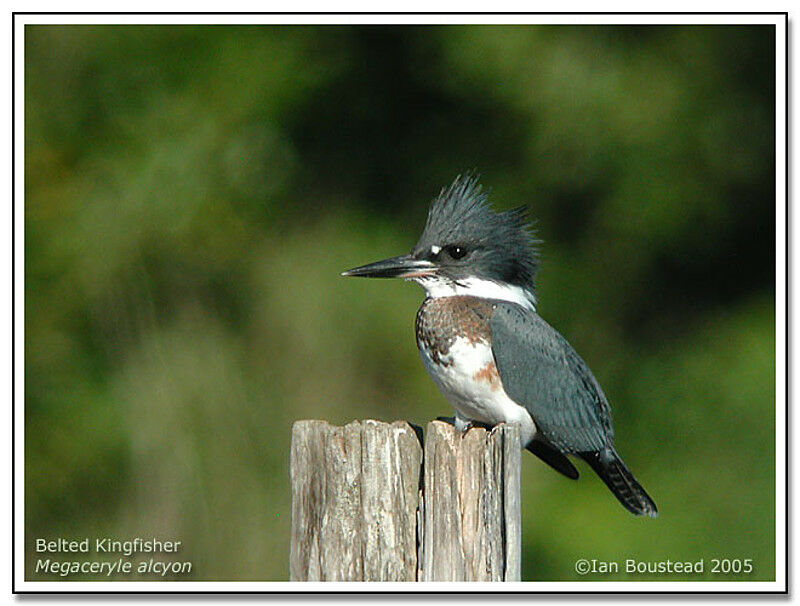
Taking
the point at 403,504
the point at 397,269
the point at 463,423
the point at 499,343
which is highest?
the point at 397,269

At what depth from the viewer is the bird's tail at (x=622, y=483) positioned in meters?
3.92

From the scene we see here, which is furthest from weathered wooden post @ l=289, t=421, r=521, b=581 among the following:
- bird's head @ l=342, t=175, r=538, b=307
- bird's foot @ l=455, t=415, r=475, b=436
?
bird's head @ l=342, t=175, r=538, b=307

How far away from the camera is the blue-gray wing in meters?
3.80

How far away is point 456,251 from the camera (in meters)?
4.07

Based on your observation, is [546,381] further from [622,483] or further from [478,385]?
[622,483]

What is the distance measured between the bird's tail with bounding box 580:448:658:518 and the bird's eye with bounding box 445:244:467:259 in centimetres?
80


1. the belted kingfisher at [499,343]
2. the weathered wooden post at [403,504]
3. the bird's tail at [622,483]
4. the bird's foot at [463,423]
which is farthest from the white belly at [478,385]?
the weathered wooden post at [403,504]

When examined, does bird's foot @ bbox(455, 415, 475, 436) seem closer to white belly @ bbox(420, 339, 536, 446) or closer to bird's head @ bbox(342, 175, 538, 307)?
white belly @ bbox(420, 339, 536, 446)

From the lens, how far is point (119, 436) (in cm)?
676

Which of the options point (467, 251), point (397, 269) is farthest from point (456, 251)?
point (397, 269)


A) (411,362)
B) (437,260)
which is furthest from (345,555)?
(411,362)

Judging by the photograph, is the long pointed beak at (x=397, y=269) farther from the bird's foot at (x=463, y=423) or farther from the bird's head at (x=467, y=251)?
the bird's foot at (x=463, y=423)

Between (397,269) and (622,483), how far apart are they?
41.6 inches
